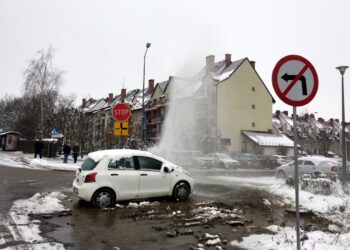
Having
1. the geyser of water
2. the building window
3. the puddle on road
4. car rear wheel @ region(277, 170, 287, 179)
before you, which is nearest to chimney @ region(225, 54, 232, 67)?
the geyser of water

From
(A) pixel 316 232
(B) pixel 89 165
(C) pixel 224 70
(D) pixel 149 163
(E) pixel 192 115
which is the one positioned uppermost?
(C) pixel 224 70

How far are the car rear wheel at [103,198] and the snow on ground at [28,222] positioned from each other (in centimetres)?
80

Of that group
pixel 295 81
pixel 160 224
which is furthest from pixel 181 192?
pixel 295 81

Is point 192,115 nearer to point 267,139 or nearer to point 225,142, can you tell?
point 225,142

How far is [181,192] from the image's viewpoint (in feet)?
39.1

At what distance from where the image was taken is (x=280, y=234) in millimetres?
7770

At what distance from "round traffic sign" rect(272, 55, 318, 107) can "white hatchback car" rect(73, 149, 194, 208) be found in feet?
19.9

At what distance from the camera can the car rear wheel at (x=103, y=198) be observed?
10455 mm

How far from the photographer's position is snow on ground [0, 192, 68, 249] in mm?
6711

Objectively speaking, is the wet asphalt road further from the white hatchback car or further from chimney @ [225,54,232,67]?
chimney @ [225,54,232,67]

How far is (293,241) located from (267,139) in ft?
149

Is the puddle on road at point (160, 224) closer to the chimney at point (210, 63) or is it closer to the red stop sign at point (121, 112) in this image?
the red stop sign at point (121, 112)

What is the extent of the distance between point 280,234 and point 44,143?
30154 millimetres

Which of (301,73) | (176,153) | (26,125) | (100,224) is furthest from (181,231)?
(26,125)
